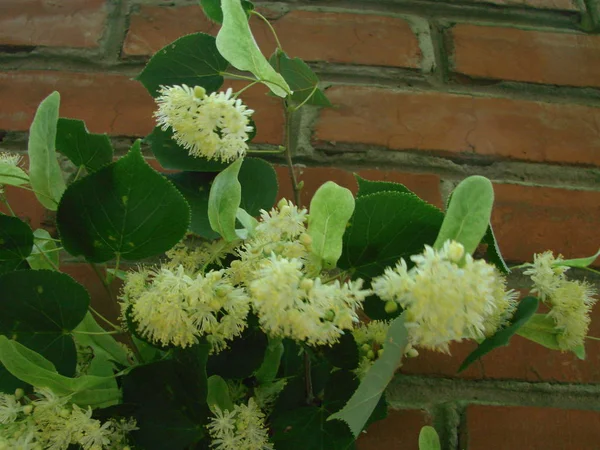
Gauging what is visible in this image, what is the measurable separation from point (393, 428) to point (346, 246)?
0.93ft

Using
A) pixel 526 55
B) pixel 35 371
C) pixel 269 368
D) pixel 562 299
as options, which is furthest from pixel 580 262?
pixel 526 55

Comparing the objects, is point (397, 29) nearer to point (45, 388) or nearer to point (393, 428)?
point (393, 428)

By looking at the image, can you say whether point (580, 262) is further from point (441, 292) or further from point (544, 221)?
point (544, 221)

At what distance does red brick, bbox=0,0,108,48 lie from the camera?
0.75m

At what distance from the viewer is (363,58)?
2.51 feet

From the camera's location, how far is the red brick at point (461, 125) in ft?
2.37

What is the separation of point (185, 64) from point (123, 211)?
0.61 feet

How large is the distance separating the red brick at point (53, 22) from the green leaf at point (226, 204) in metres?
0.46

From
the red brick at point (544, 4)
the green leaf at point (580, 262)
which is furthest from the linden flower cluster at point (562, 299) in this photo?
the red brick at point (544, 4)

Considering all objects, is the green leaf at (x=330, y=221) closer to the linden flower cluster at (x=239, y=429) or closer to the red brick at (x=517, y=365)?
the linden flower cluster at (x=239, y=429)

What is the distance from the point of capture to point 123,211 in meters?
0.39

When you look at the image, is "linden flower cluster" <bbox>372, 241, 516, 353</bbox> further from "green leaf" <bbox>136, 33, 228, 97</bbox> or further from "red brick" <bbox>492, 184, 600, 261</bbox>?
"red brick" <bbox>492, 184, 600, 261</bbox>

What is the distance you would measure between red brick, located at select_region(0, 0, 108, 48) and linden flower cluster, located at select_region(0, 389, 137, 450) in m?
0.52

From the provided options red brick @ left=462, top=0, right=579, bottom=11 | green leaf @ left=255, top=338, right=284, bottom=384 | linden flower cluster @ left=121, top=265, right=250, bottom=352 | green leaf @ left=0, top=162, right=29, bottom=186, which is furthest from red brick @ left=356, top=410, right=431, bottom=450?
red brick @ left=462, top=0, right=579, bottom=11
